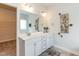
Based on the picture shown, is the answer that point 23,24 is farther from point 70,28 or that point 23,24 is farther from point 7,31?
point 7,31

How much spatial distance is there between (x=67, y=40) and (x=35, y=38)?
0.76 m

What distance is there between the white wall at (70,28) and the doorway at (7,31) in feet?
3.15

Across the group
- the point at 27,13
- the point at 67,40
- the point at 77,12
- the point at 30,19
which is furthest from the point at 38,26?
the point at 77,12

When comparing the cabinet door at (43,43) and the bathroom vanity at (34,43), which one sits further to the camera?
the cabinet door at (43,43)

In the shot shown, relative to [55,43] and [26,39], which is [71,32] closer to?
[55,43]

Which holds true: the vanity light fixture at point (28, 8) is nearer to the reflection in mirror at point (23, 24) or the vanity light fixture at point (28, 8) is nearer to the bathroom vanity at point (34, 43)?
the reflection in mirror at point (23, 24)

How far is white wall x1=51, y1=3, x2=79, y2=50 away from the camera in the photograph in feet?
7.13

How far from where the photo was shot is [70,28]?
2.26m

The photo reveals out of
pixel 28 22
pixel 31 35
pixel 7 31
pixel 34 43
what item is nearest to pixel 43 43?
pixel 34 43

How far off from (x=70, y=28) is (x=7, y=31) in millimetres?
2022

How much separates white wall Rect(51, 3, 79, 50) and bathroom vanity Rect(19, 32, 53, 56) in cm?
24

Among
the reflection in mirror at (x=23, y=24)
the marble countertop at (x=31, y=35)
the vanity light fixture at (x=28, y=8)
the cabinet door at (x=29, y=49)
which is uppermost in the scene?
the vanity light fixture at (x=28, y=8)

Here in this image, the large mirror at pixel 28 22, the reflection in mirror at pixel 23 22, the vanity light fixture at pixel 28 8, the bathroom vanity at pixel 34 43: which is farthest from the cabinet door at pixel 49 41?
the vanity light fixture at pixel 28 8

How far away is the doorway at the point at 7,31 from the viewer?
85.1 inches
